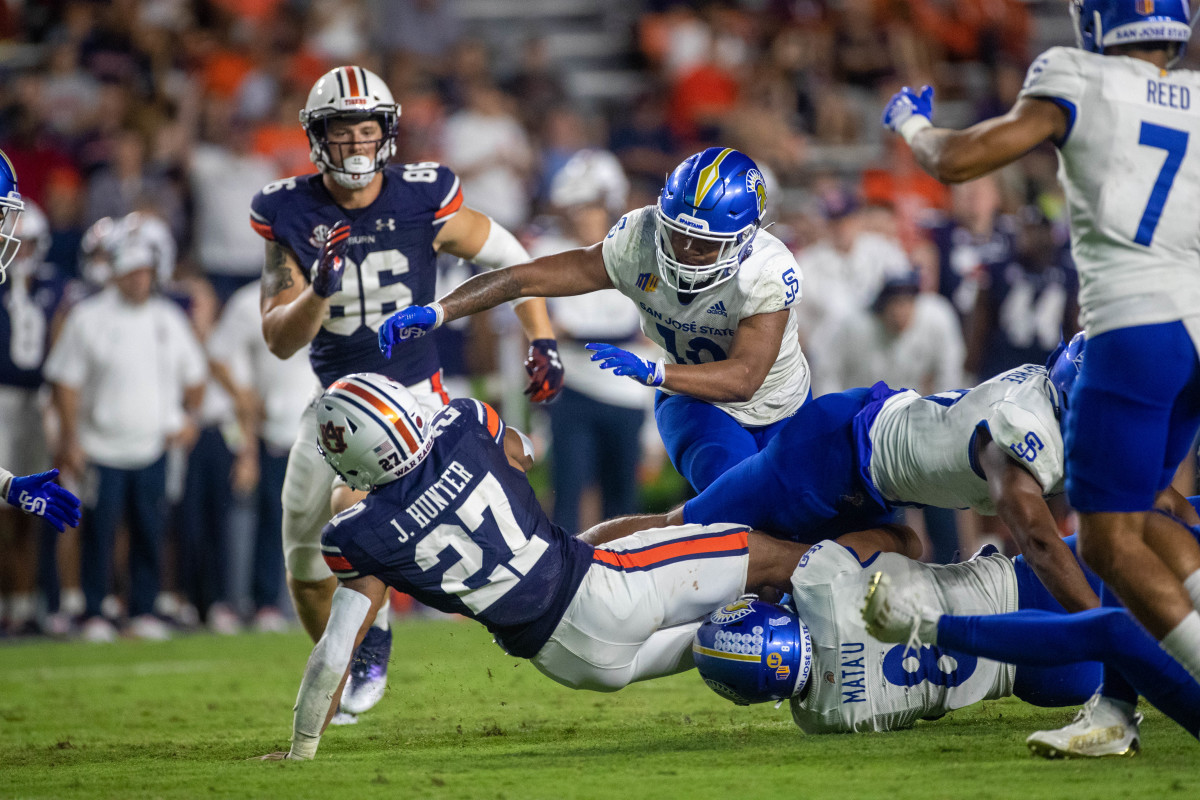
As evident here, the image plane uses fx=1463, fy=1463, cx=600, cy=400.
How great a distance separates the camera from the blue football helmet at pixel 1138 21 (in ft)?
13.2

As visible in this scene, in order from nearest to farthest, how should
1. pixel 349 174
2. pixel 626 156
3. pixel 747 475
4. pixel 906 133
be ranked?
pixel 906 133 < pixel 747 475 < pixel 349 174 < pixel 626 156

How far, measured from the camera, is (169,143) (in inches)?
430

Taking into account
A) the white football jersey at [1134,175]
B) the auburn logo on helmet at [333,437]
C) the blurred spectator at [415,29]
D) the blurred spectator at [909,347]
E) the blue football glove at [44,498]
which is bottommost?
the blurred spectator at [909,347]

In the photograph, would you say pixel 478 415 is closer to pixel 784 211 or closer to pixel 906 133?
pixel 906 133

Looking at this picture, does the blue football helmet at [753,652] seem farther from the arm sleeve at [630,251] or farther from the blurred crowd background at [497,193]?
the blurred crowd background at [497,193]

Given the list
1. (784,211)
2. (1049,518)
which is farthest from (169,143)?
(1049,518)

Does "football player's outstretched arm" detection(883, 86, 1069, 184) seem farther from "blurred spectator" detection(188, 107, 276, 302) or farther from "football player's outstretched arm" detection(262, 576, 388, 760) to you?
"blurred spectator" detection(188, 107, 276, 302)

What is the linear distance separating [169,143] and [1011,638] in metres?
8.59

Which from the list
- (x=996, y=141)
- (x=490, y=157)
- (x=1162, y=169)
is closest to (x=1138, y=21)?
(x=1162, y=169)

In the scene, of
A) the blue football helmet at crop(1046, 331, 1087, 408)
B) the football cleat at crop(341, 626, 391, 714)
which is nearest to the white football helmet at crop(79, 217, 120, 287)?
the football cleat at crop(341, 626, 391, 714)

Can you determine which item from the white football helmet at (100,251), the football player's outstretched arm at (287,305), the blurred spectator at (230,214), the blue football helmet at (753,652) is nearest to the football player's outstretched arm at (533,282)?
the football player's outstretched arm at (287,305)

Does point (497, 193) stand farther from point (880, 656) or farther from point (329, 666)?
point (329, 666)

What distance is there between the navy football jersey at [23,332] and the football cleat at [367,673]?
15.2 ft

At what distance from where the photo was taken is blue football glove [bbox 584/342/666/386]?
486 cm
